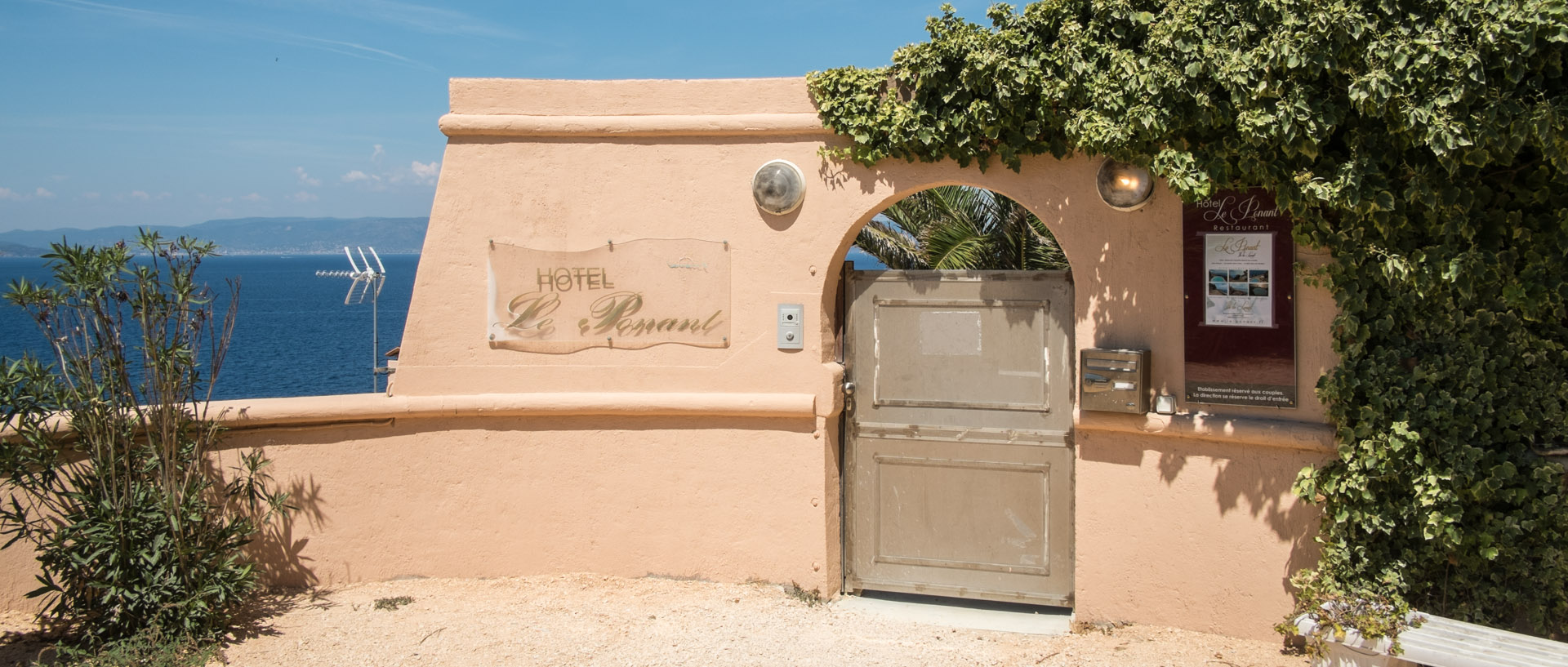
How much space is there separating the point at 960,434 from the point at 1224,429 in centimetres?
135

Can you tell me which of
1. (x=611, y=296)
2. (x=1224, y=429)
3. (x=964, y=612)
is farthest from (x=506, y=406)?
(x=1224, y=429)

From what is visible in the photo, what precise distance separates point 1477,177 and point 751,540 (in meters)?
3.86

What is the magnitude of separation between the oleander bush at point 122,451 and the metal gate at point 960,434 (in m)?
3.29

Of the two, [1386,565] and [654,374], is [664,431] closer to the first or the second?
[654,374]

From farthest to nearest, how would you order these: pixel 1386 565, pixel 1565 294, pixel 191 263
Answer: pixel 191 263 → pixel 1386 565 → pixel 1565 294

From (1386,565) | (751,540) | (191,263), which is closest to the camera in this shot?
(1386,565)

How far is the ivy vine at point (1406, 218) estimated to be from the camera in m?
4.00

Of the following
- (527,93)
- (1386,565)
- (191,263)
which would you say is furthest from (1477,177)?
(191,263)

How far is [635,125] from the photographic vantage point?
5.69m

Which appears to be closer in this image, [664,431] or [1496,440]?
[1496,440]

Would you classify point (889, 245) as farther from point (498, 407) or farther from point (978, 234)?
point (498, 407)

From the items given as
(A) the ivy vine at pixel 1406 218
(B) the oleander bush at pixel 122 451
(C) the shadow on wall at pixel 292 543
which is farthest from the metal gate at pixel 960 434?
(B) the oleander bush at pixel 122 451

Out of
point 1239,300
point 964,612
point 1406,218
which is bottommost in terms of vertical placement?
point 964,612

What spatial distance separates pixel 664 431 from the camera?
19.0 feet
